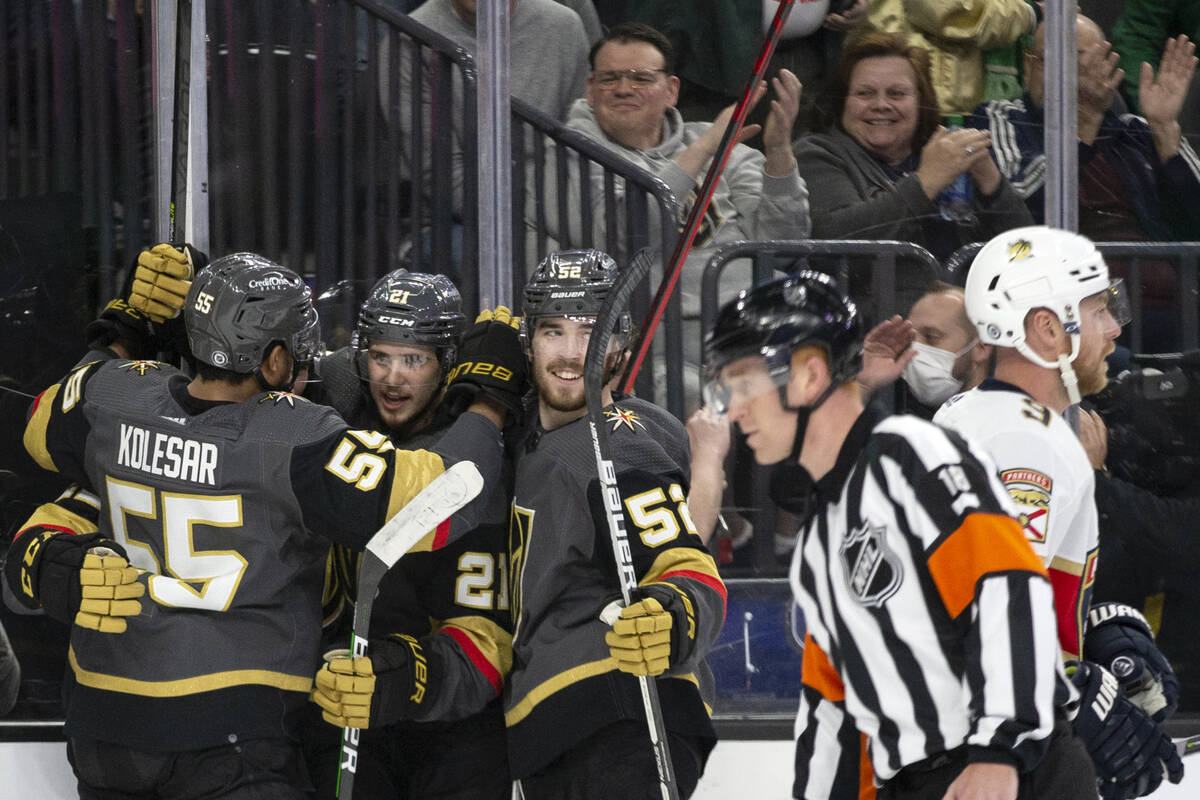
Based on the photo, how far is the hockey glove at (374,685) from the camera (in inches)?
87.9

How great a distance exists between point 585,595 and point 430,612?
1.13ft

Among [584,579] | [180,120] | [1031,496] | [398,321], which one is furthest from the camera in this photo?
[180,120]

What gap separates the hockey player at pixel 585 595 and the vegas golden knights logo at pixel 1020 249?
24.0 inches

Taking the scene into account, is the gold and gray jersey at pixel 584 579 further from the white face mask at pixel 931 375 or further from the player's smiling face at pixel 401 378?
the white face mask at pixel 931 375

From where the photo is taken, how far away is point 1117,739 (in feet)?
6.86

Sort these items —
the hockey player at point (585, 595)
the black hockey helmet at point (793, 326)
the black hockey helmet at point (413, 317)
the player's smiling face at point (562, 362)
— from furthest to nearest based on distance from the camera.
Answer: the black hockey helmet at point (413, 317) < the player's smiling face at point (562, 362) < the hockey player at point (585, 595) < the black hockey helmet at point (793, 326)

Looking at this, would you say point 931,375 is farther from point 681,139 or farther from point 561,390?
point 561,390

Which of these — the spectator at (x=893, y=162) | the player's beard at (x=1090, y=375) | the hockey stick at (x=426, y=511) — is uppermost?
the spectator at (x=893, y=162)

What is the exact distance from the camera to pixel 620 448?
2289 millimetres

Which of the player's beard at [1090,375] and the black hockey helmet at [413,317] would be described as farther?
the black hockey helmet at [413,317]

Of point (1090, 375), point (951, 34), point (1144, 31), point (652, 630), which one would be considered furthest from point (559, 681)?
point (1144, 31)

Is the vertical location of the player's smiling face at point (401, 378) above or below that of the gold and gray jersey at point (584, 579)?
above

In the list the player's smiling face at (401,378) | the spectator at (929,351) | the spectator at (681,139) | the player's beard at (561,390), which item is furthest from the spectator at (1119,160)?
the player's smiling face at (401,378)

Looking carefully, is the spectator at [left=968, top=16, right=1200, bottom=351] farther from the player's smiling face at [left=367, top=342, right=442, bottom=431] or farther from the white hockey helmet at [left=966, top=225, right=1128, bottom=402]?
the player's smiling face at [left=367, top=342, right=442, bottom=431]
